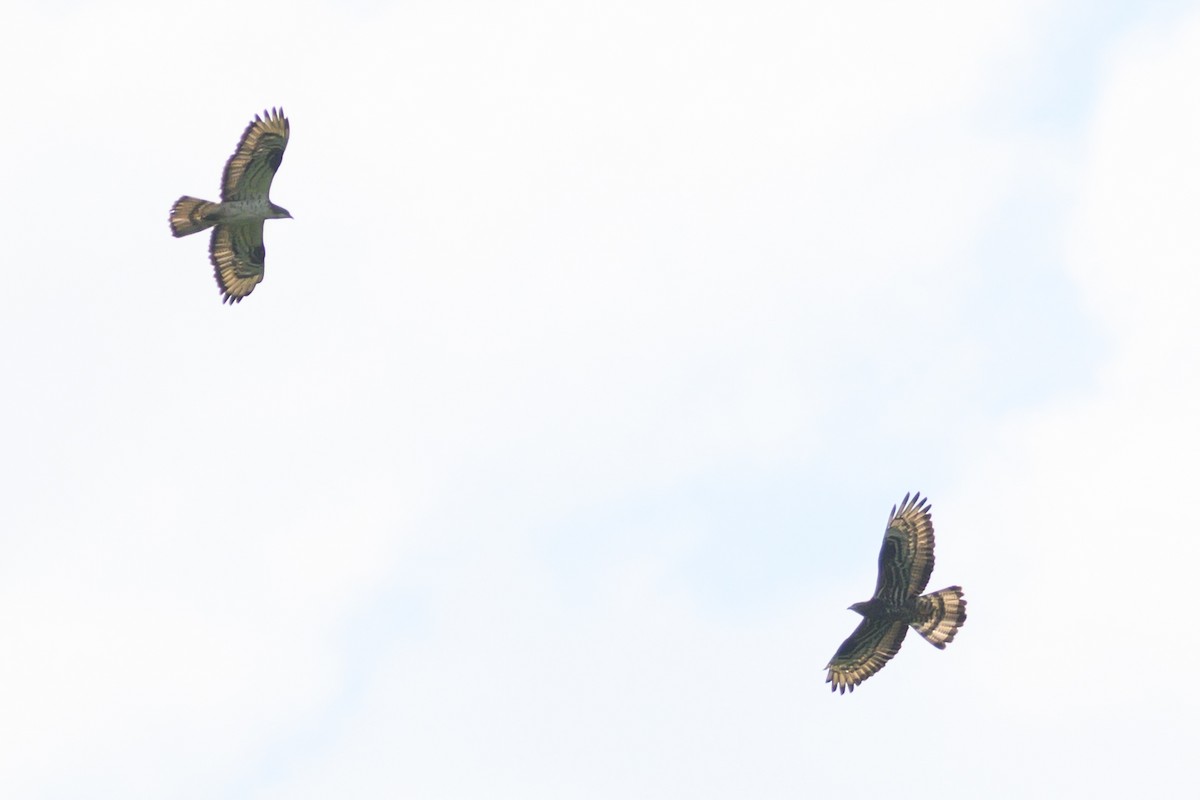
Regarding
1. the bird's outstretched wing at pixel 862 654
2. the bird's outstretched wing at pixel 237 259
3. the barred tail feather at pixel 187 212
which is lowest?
the bird's outstretched wing at pixel 862 654

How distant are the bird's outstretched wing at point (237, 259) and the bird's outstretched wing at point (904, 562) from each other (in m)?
12.3

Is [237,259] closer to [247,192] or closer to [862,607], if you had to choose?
[247,192]

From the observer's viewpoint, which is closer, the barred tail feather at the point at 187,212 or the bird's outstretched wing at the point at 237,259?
the barred tail feather at the point at 187,212

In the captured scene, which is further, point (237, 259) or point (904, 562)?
point (237, 259)

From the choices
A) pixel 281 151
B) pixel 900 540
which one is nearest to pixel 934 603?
pixel 900 540

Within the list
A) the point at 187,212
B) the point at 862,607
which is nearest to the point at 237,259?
the point at 187,212

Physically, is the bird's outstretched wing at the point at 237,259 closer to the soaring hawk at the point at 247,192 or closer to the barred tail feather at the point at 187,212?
the soaring hawk at the point at 247,192

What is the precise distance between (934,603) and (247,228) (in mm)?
13693

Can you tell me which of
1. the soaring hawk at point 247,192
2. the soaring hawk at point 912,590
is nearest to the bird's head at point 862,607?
the soaring hawk at point 912,590

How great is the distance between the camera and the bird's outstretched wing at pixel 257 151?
114ft

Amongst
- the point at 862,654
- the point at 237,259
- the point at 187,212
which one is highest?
the point at 237,259

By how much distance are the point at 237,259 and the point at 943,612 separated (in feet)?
45.9

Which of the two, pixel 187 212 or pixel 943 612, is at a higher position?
pixel 187 212

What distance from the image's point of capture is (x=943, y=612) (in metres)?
33.6
